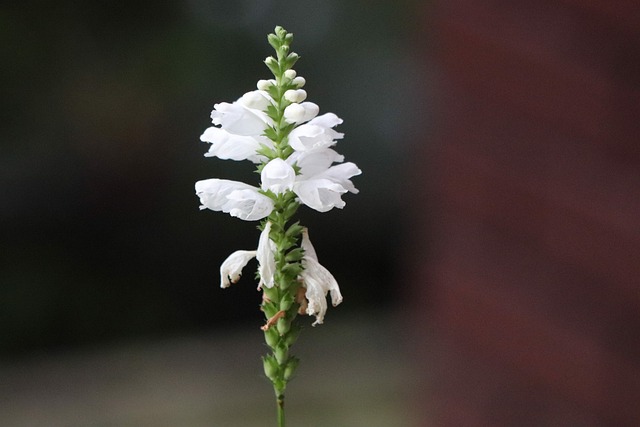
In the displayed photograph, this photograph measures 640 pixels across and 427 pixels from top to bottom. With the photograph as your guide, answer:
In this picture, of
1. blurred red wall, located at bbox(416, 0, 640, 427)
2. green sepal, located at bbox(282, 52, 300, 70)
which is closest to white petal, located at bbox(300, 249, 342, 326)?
green sepal, located at bbox(282, 52, 300, 70)

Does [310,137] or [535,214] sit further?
[535,214]

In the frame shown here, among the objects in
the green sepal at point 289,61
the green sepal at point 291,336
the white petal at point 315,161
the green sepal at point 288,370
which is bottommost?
the green sepal at point 288,370

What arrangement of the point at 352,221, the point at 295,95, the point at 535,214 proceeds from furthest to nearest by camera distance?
the point at 352,221 < the point at 535,214 < the point at 295,95

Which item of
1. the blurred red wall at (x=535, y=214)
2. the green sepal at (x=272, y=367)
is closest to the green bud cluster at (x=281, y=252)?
the green sepal at (x=272, y=367)

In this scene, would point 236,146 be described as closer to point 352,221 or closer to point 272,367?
point 272,367

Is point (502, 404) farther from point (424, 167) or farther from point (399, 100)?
point (399, 100)

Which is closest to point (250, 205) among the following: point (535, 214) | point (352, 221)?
point (535, 214)

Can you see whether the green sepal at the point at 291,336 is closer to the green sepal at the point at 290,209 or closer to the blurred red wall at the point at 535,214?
the green sepal at the point at 290,209

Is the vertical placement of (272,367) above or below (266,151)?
below
